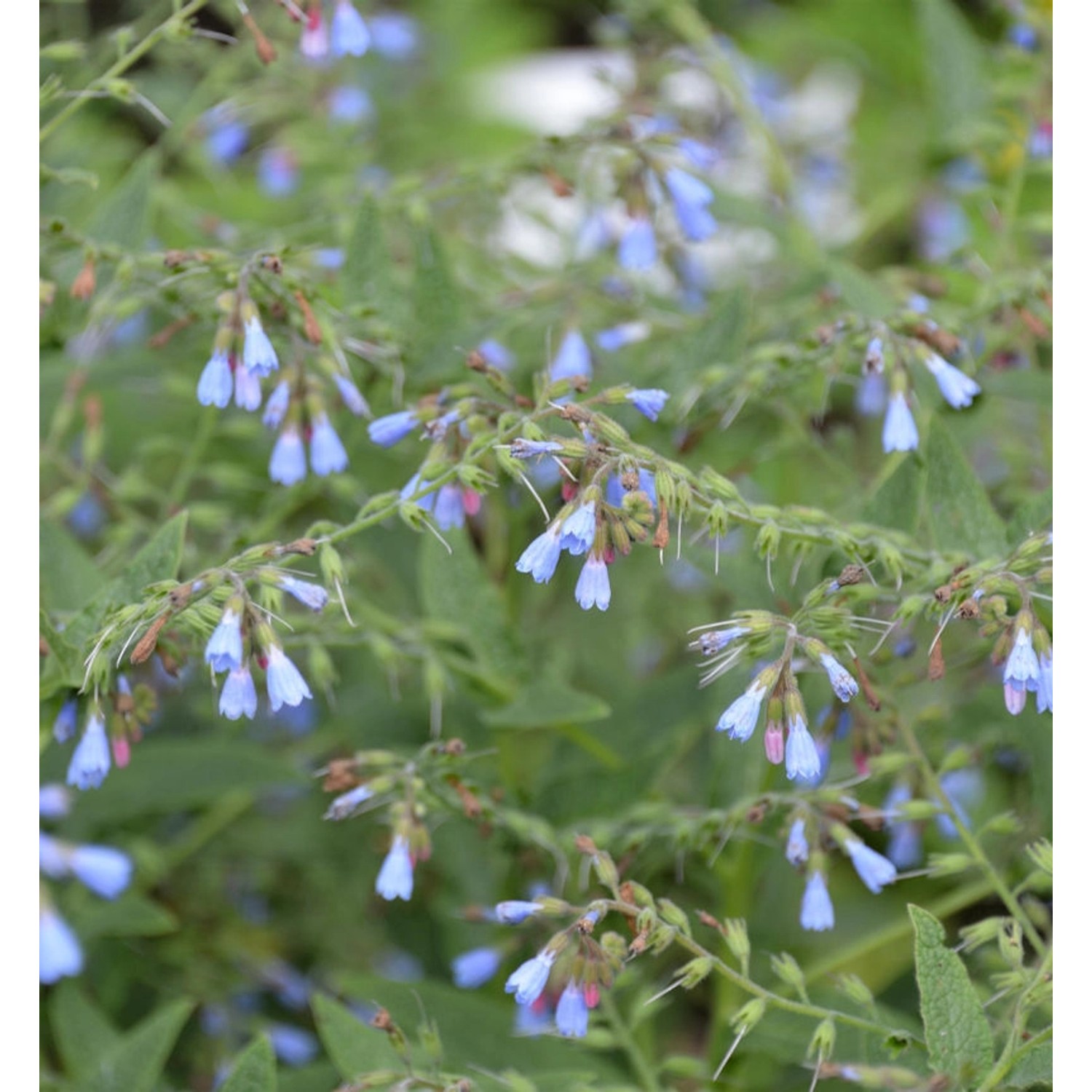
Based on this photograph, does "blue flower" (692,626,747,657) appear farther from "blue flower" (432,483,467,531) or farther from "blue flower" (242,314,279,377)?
"blue flower" (242,314,279,377)

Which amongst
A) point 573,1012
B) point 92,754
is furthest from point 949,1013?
point 92,754

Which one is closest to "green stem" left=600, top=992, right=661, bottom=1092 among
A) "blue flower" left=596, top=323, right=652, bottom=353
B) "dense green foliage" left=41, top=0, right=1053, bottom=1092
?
"dense green foliage" left=41, top=0, right=1053, bottom=1092

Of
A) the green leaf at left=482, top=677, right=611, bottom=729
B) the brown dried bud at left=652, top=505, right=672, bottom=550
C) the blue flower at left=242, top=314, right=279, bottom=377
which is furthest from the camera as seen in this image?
the green leaf at left=482, top=677, right=611, bottom=729

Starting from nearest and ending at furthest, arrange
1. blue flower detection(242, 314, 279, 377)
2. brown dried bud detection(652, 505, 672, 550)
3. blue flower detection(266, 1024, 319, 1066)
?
brown dried bud detection(652, 505, 672, 550) → blue flower detection(242, 314, 279, 377) → blue flower detection(266, 1024, 319, 1066)

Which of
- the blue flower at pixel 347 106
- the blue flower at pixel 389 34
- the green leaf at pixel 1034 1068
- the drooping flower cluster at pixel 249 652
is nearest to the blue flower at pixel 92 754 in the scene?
the drooping flower cluster at pixel 249 652

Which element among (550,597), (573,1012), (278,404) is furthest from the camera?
(550,597)

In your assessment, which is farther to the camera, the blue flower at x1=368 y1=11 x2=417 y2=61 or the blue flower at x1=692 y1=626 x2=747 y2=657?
the blue flower at x1=368 y1=11 x2=417 y2=61

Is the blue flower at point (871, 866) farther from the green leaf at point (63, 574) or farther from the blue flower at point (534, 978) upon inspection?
the green leaf at point (63, 574)

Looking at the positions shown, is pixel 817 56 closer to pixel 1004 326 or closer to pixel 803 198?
pixel 803 198

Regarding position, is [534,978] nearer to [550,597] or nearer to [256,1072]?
[256,1072]
